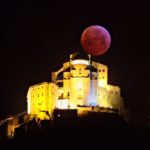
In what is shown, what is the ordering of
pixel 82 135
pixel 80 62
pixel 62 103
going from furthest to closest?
pixel 80 62, pixel 62 103, pixel 82 135

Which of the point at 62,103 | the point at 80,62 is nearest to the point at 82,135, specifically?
the point at 62,103

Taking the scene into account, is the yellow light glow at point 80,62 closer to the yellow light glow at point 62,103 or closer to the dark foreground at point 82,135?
the yellow light glow at point 62,103

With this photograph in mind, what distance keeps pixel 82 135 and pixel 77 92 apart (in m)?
13.7

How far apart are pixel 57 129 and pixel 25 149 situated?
232 inches

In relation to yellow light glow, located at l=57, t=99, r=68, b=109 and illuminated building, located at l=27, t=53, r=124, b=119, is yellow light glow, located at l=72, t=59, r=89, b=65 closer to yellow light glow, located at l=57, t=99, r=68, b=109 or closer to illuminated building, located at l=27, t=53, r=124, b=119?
illuminated building, located at l=27, t=53, r=124, b=119

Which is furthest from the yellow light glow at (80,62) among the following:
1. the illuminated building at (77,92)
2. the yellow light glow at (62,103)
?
the yellow light glow at (62,103)

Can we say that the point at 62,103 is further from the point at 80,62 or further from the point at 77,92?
the point at 80,62

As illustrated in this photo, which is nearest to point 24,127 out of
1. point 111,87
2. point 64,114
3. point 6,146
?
point 64,114

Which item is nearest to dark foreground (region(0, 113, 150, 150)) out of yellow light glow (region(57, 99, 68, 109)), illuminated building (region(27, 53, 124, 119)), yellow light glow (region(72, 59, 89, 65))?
illuminated building (region(27, 53, 124, 119))

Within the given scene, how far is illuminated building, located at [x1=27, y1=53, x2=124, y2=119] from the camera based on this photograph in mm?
56094

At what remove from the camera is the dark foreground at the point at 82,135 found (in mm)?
42438

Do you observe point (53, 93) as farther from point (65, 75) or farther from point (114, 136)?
point (114, 136)

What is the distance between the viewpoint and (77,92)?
58.5 metres

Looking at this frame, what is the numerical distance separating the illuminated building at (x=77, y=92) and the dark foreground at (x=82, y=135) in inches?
168
